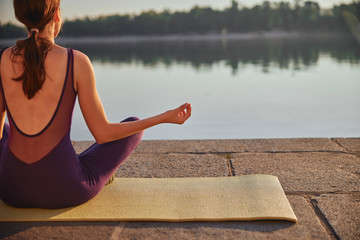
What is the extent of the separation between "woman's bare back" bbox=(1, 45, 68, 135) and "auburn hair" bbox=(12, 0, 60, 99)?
25 millimetres

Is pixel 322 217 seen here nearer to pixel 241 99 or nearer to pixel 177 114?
pixel 177 114

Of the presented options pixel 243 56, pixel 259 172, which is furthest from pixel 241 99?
pixel 243 56

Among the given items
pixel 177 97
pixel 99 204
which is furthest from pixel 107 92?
pixel 99 204

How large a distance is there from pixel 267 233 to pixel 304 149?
1363 millimetres

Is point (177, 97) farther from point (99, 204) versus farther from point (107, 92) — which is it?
point (99, 204)

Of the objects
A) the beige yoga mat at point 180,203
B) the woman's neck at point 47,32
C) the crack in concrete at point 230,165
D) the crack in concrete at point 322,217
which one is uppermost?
the woman's neck at point 47,32

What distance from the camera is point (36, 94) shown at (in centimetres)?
168

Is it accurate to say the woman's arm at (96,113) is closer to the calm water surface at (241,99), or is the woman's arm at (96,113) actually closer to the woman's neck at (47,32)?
the woman's neck at (47,32)

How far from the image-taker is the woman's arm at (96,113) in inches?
67.1

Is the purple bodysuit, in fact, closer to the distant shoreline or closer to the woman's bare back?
the woman's bare back

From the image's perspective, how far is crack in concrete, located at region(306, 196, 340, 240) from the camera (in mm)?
1714

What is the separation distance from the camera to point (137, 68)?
42.6 feet

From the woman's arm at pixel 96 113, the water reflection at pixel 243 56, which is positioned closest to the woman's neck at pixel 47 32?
the woman's arm at pixel 96 113

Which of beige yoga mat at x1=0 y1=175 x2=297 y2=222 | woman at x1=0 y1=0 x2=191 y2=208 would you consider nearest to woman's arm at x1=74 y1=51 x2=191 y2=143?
woman at x1=0 y1=0 x2=191 y2=208
